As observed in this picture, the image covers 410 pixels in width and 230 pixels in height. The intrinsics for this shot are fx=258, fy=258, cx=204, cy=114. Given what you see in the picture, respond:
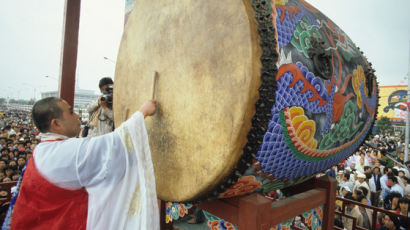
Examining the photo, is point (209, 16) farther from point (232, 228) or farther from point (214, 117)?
point (232, 228)

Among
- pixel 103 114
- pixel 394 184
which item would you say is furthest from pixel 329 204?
pixel 394 184

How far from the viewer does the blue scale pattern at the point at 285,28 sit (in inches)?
42.0

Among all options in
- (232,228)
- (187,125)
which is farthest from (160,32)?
(232,228)

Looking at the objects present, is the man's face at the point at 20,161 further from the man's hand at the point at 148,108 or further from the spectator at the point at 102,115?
the man's hand at the point at 148,108

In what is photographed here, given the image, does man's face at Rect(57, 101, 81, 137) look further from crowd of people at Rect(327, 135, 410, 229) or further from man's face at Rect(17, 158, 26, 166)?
man's face at Rect(17, 158, 26, 166)

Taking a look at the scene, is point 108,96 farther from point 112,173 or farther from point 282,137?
point 282,137

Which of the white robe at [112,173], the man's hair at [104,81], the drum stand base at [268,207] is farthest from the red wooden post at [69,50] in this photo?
the drum stand base at [268,207]

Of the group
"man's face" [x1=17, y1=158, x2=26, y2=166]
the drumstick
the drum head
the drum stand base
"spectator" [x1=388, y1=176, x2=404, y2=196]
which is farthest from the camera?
"man's face" [x1=17, y1=158, x2=26, y2=166]

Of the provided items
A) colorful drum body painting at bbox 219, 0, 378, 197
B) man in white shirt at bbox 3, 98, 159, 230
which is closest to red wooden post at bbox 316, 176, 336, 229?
colorful drum body painting at bbox 219, 0, 378, 197

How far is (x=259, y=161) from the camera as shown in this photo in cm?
105

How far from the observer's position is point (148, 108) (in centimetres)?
120

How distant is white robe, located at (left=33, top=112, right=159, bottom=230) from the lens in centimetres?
113

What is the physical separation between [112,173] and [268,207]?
0.72m

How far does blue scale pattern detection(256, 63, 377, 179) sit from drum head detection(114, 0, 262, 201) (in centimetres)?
13
